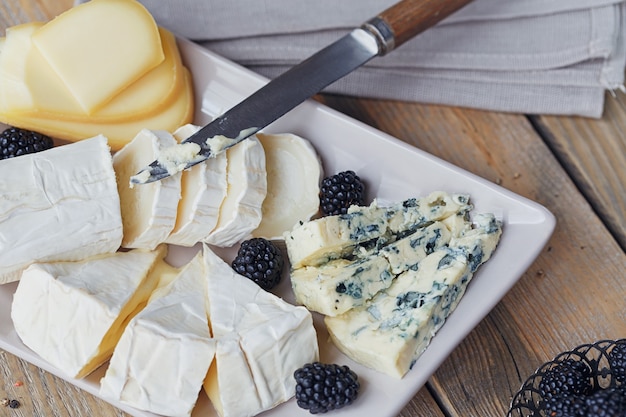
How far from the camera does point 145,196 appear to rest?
199 cm

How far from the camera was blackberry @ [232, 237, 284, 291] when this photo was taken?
1.97 meters

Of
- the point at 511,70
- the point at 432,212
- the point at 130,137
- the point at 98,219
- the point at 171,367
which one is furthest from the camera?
the point at 511,70

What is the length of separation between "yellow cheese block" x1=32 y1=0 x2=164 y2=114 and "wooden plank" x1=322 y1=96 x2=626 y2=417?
66 cm

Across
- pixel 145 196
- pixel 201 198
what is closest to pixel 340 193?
pixel 201 198

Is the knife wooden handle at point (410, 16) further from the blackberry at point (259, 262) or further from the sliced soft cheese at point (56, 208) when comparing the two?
the sliced soft cheese at point (56, 208)

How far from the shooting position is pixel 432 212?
2023 mm

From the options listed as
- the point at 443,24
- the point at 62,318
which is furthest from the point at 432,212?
the point at 62,318

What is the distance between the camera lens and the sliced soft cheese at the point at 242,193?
2.00m

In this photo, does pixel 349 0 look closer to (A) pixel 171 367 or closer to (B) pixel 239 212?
(B) pixel 239 212

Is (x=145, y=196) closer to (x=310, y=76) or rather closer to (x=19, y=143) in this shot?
(x=19, y=143)

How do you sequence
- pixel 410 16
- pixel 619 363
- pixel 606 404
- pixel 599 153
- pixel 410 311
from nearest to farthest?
pixel 606 404 → pixel 619 363 → pixel 410 311 → pixel 410 16 → pixel 599 153

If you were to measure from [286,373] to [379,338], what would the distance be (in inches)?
9.2

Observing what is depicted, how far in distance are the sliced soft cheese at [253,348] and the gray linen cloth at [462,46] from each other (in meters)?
0.90

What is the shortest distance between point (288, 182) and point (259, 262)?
1.00ft
